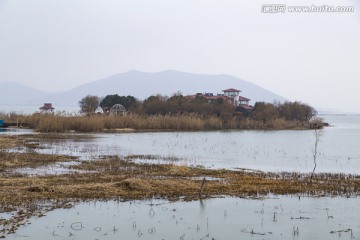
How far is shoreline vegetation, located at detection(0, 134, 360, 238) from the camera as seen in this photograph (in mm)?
11156

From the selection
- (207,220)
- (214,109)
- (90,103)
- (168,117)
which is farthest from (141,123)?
(207,220)

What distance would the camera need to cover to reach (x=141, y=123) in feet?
166

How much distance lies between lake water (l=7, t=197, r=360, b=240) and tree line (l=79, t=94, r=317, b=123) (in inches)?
1906

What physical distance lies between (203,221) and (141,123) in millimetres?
40738

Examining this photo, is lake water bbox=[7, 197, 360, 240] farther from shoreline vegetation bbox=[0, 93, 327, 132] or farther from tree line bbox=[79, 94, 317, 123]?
tree line bbox=[79, 94, 317, 123]

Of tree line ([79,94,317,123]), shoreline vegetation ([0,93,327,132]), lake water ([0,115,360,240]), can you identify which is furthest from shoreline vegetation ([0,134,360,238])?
tree line ([79,94,317,123])

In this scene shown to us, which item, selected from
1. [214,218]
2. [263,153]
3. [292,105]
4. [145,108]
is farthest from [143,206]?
[292,105]

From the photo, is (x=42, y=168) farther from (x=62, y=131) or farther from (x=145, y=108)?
(x=145, y=108)

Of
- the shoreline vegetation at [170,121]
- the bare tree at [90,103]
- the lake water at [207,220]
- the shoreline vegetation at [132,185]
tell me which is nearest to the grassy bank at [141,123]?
the shoreline vegetation at [170,121]

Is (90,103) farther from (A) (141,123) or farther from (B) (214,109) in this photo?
(A) (141,123)

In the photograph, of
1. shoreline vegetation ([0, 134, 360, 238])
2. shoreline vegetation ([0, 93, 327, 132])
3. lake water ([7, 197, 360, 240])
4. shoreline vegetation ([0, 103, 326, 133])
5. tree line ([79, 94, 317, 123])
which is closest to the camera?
lake water ([7, 197, 360, 240])

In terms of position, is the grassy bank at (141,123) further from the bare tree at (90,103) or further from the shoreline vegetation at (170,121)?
the bare tree at (90,103)

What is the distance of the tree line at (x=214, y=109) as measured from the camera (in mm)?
62812

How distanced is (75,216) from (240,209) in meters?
4.33
